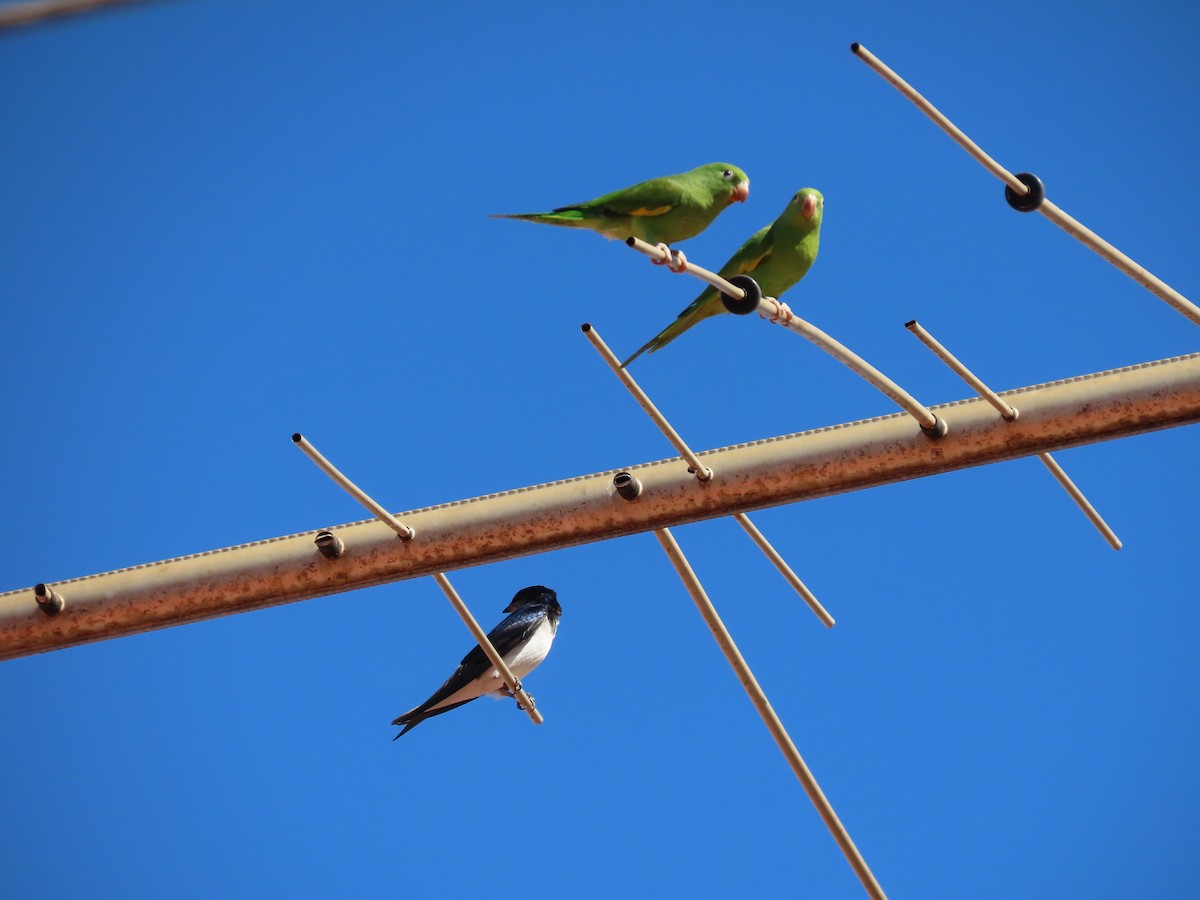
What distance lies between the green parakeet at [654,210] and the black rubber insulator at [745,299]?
1206 millimetres

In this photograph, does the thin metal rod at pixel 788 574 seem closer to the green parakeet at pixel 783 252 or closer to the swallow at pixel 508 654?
the green parakeet at pixel 783 252

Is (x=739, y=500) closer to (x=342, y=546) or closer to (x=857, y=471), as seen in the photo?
(x=857, y=471)

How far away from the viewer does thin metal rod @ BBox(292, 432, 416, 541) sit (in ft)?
22.0

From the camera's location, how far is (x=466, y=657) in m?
10.8

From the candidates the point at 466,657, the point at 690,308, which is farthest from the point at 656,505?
the point at 466,657

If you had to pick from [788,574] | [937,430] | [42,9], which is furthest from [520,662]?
[42,9]

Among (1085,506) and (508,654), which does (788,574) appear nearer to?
(1085,506)

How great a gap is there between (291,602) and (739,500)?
2.38m

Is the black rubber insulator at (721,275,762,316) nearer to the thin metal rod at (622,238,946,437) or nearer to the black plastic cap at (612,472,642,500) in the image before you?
the thin metal rod at (622,238,946,437)

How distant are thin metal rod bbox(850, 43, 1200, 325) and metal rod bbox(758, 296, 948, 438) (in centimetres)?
106

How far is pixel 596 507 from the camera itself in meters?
6.65

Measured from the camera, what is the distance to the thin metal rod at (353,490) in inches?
263

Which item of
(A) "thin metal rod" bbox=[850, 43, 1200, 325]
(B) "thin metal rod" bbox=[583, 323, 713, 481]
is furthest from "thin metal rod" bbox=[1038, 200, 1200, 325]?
(B) "thin metal rod" bbox=[583, 323, 713, 481]

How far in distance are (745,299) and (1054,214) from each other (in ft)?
4.99
